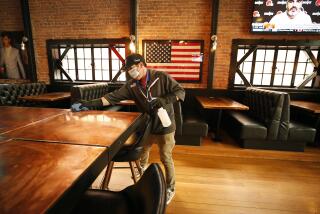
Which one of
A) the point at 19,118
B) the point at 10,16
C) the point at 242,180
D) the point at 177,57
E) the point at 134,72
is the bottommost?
the point at 242,180

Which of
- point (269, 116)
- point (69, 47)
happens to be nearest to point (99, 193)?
point (269, 116)

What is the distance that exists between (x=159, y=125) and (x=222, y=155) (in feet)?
6.19

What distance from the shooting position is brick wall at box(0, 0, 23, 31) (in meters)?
5.04

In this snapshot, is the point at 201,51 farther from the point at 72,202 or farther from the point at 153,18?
the point at 72,202

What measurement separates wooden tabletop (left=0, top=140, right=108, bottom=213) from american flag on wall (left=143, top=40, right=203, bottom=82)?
12.9 feet

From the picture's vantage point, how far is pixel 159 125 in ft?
6.24

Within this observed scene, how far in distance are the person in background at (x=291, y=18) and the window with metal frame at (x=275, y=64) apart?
452 millimetres

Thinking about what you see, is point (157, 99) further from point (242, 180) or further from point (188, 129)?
point (188, 129)

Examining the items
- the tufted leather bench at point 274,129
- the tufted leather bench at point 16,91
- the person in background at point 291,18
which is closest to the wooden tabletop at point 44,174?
the tufted leather bench at point 274,129

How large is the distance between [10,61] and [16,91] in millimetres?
1574

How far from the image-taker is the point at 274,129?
3.29 meters

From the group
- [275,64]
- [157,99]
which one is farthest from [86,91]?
[275,64]

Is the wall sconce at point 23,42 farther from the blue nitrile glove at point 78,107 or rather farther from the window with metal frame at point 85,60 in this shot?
the blue nitrile glove at point 78,107

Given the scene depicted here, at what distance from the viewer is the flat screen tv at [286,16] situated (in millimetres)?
3988
